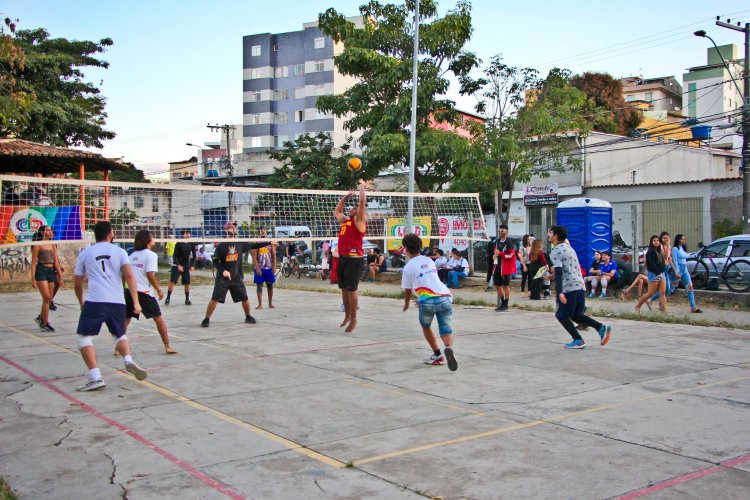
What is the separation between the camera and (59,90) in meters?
33.0

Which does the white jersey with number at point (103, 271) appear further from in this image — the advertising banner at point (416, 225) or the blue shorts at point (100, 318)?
the advertising banner at point (416, 225)

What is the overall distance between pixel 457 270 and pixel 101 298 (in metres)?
17.4

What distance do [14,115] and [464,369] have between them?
29.0 ft

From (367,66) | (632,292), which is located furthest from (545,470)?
(367,66)

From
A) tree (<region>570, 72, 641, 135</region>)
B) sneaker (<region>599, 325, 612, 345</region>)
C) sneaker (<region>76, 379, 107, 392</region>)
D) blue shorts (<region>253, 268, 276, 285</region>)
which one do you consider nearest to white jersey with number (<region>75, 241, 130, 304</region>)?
sneaker (<region>76, 379, 107, 392</region>)

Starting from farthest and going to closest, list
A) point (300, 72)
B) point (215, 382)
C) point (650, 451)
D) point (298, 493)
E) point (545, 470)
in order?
point (300, 72) → point (215, 382) → point (650, 451) → point (545, 470) → point (298, 493)

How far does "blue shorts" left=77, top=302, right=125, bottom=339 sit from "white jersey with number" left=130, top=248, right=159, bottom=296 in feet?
5.95

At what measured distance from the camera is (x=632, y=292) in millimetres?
19375

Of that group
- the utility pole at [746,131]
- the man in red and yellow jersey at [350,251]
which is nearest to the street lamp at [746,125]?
the utility pole at [746,131]

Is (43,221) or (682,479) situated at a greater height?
(43,221)

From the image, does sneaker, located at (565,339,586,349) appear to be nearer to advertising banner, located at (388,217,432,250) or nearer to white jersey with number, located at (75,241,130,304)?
white jersey with number, located at (75,241,130,304)

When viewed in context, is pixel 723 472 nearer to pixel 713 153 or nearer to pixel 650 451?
pixel 650 451

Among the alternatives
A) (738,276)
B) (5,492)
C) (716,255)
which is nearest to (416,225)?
(716,255)

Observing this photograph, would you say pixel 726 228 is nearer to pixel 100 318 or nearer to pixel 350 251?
pixel 350 251
